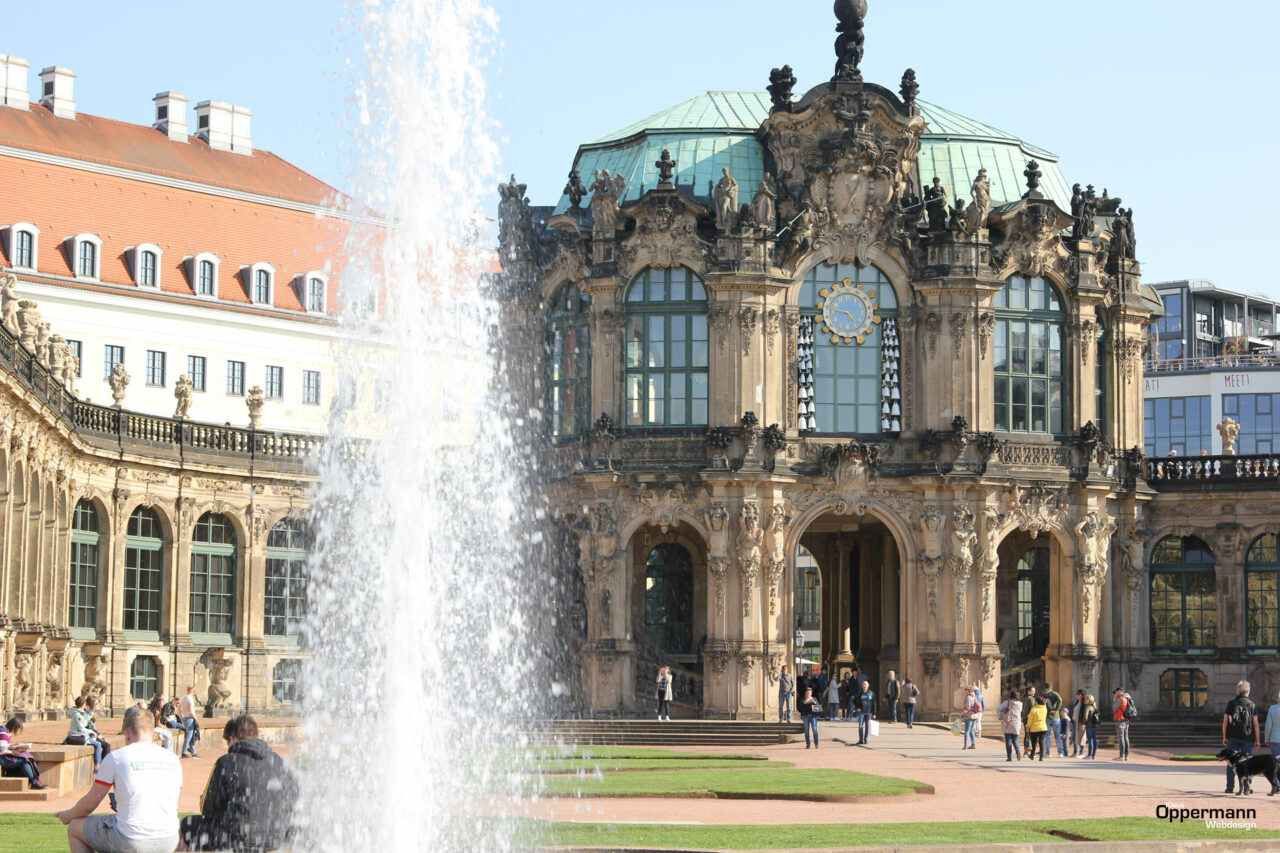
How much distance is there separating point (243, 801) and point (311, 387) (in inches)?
2651

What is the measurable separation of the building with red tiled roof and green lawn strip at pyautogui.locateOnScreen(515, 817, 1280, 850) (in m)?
49.8

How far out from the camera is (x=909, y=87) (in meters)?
60.9

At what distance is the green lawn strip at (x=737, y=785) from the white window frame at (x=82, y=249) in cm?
4433

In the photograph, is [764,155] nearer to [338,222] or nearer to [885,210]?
[885,210]

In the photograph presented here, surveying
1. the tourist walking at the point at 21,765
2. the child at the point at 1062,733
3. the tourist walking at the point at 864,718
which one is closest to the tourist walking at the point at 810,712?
the tourist walking at the point at 864,718

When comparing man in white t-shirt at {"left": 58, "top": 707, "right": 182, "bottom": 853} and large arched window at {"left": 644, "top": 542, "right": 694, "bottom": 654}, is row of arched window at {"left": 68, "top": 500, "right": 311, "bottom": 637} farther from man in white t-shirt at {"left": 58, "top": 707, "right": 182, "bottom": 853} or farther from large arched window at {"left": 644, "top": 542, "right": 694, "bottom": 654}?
man in white t-shirt at {"left": 58, "top": 707, "right": 182, "bottom": 853}

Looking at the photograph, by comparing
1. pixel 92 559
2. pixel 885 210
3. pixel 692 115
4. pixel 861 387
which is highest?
pixel 692 115

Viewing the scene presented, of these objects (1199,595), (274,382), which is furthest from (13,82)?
(1199,595)

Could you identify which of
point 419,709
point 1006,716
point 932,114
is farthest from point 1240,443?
point 419,709

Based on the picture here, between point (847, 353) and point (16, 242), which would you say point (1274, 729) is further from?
point (16, 242)

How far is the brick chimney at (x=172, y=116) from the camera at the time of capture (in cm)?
8762

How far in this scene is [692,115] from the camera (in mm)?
64688

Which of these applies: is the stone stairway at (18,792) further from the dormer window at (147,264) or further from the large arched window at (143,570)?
the dormer window at (147,264)

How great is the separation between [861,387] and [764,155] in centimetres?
830
